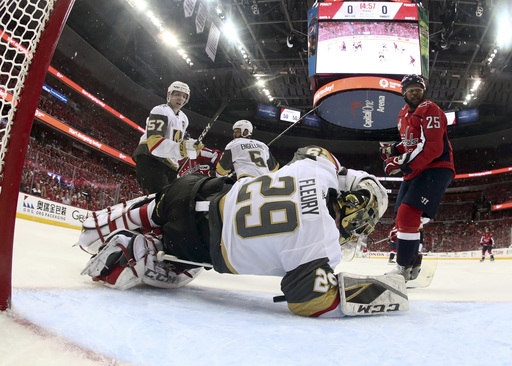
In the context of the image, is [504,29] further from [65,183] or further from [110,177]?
[65,183]

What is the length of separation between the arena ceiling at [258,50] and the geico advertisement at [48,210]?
5.45 meters

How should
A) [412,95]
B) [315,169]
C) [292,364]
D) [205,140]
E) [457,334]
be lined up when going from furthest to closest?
[205,140]
[412,95]
[315,169]
[457,334]
[292,364]

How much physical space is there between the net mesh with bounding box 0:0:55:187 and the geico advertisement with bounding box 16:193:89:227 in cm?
575

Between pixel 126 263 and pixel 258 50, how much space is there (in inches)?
574

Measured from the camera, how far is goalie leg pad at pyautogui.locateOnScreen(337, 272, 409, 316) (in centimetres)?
121

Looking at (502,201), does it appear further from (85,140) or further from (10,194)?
(10,194)

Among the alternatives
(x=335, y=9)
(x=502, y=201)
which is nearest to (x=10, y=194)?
(x=335, y=9)

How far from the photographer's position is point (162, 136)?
8.75 ft

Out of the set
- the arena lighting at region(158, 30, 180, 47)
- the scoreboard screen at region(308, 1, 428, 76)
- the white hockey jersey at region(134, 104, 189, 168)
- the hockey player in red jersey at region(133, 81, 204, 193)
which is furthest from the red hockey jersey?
the arena lighting at region(158, 30, 180, 47)

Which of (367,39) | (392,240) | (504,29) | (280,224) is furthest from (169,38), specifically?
(280,224)

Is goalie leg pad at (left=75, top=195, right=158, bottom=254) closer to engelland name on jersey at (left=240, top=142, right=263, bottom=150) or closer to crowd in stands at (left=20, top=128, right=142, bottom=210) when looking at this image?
engelland name on jersey at (left=240, top=142, right=263, bottom=150)

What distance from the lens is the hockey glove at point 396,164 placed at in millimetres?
2199

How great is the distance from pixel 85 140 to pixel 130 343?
14.4 metres

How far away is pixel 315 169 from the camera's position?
1.37m
